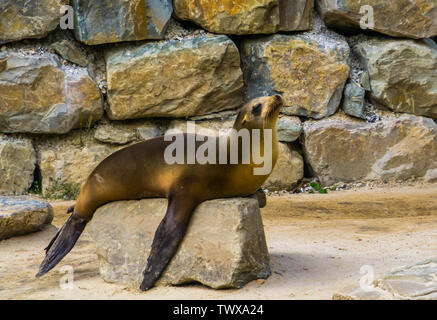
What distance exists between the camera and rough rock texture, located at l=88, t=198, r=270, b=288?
4.09m

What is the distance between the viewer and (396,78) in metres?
8.39

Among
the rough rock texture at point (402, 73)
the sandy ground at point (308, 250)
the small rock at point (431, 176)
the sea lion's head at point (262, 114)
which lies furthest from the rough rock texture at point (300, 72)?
the sea lion's head at point (262, 114)

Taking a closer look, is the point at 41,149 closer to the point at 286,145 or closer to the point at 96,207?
the point at 286,145

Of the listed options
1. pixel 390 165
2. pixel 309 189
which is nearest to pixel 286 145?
pixel 309 189

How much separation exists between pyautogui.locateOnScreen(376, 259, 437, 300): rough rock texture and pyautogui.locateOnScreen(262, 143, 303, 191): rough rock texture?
4545 millimetres

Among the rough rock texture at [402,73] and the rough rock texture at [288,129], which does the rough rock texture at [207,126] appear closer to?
the rough rock texture at [288,129]

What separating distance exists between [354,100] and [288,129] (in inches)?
37.5

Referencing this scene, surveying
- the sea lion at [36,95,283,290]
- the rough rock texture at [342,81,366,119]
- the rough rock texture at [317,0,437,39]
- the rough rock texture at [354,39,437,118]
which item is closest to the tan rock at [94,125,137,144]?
the rough rock texture at [342,81,366,119]

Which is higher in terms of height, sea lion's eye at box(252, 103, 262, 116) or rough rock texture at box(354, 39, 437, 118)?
sea lion's eye at box(252, 103, 262, 116)

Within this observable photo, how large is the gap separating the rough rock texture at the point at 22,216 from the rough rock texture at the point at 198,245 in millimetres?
1530

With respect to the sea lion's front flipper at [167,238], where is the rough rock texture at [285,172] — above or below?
below

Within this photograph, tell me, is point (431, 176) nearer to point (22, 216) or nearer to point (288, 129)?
point (288, 129)

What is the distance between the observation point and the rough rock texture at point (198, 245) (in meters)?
4.09

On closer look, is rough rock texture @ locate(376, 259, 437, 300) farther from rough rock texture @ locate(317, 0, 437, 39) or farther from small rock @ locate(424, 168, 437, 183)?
rough rock texture @ locate(317, 0, 437, 39)
